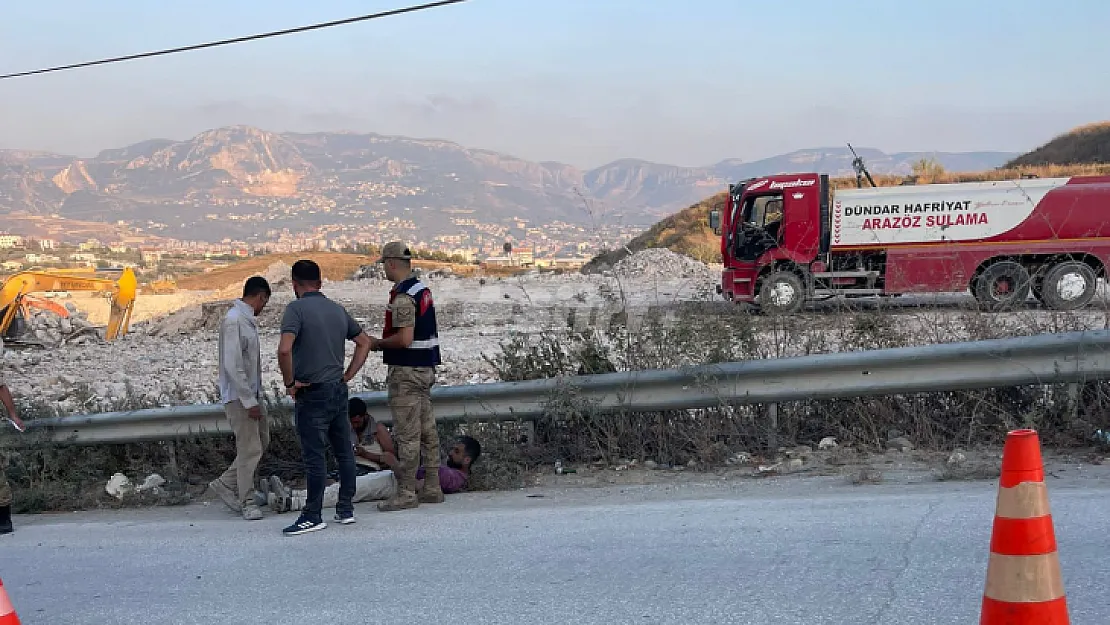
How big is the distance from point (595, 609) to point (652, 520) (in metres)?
1.46

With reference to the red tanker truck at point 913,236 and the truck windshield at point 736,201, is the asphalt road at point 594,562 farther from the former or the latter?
the truck windshield at point 736,201

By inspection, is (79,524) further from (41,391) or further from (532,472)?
(41,391)

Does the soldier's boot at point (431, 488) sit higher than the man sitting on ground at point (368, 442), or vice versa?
the man sitting on ground at point (368, 442)

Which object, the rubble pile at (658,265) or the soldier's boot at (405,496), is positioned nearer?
the soldier's boot at (405,496)

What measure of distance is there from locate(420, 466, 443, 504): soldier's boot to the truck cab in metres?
13.2

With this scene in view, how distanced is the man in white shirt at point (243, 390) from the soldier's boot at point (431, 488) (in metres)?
1.17

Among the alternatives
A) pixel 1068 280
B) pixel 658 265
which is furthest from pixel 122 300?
pixel 1068 280

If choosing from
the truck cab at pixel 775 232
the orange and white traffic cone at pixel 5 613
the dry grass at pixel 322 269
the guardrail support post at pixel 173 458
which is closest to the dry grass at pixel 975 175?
the dry grass at pixel 322 269

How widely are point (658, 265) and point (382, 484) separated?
28.2m

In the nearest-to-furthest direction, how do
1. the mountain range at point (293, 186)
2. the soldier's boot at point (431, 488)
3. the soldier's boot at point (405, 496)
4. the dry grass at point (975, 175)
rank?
the soldier's boot at point (405, 496) < the soldier's boot at point (431, 488) < the dry grass at point (975, 175) < the mountain range at point (293, 186)

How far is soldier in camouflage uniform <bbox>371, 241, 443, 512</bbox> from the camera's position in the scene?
22.0ft

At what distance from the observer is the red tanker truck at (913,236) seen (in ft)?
59.2

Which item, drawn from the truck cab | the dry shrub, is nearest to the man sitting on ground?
the dry shrub

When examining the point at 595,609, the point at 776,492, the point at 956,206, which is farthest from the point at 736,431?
the point at 956,206
